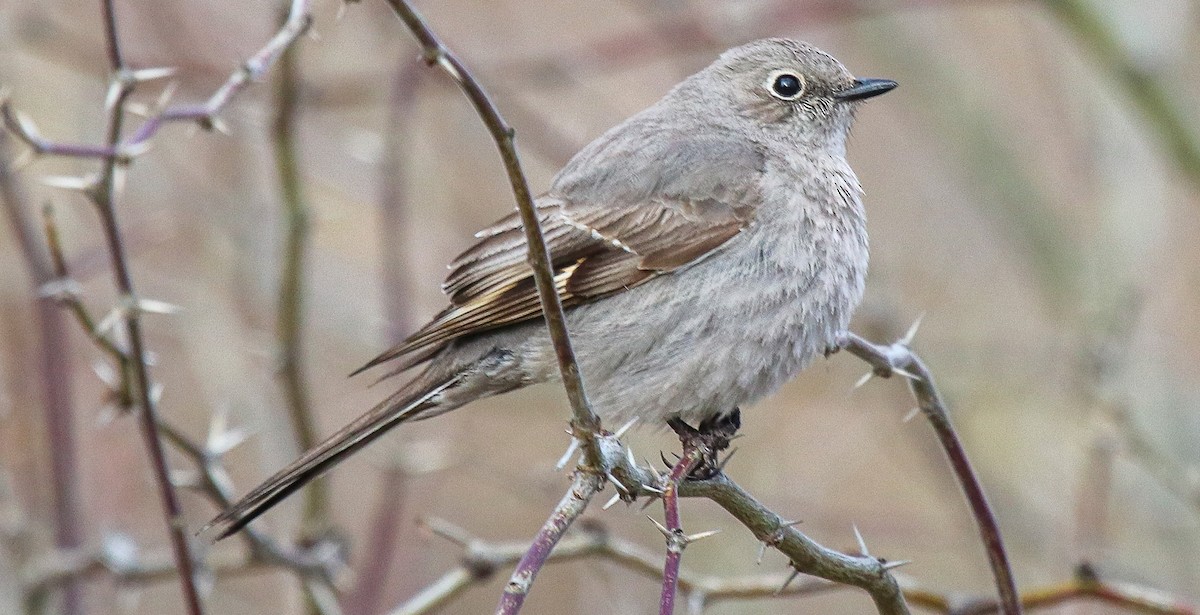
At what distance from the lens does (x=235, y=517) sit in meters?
3.79

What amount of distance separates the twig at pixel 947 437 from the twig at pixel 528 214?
831mm

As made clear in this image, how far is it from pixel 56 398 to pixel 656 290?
2.36 m

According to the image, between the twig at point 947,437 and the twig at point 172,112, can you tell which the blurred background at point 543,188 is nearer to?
the twig at point 172,112

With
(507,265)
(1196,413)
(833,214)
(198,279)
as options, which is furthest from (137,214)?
(1196,413)

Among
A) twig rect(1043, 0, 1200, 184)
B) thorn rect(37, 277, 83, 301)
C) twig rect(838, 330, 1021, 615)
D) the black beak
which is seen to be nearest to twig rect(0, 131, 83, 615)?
thorn rect(37, 277, 83, 301)

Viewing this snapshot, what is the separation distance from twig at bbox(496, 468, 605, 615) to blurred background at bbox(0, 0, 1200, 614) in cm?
278

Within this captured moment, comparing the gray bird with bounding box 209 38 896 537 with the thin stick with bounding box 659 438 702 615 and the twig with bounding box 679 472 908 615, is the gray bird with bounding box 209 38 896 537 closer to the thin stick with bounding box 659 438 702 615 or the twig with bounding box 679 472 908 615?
the thin stick with bounding box 659 438 702 615

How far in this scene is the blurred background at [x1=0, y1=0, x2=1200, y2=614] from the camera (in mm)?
6473

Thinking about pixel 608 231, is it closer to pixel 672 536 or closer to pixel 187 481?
pixel 187 481

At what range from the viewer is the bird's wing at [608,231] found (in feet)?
13.9

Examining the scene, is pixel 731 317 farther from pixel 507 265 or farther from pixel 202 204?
pixel 202 204

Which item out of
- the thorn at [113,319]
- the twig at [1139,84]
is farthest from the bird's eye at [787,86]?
the twig at [1139,84]

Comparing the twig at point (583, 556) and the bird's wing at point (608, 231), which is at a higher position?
the bird's wing at point (608, 231)

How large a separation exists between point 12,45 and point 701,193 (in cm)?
339
